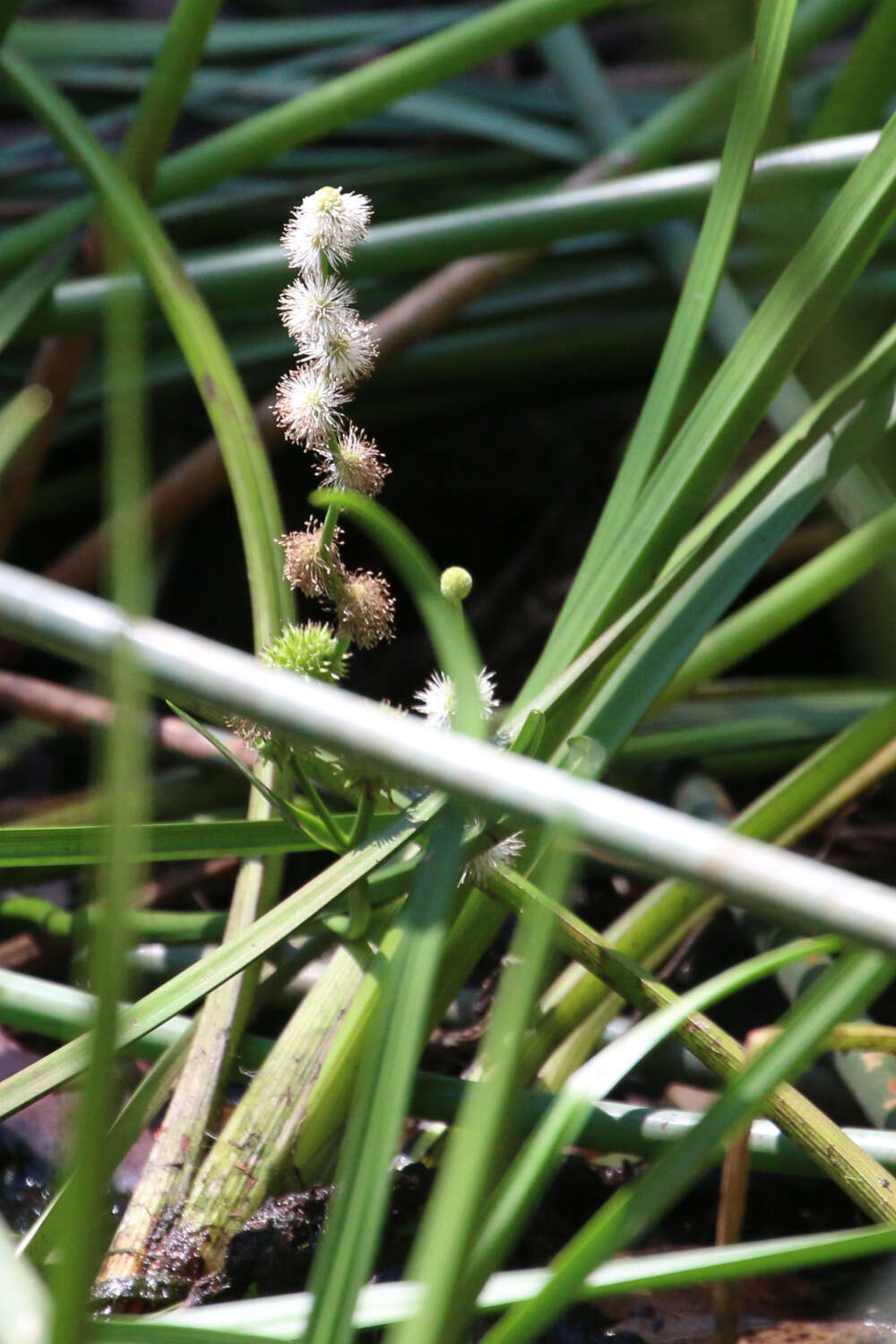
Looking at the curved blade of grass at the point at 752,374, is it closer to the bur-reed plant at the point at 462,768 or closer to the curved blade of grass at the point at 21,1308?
the bur-reed plant at the point at 462,768

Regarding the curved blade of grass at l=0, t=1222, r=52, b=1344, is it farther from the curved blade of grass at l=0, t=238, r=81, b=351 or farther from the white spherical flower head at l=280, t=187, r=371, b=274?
the curved blade of grass at l=0, t=238, r=81, b=351

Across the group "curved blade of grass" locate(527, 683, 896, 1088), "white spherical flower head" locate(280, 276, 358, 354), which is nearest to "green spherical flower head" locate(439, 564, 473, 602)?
"white spherical flower head" locate(280, 276, 358, 354)

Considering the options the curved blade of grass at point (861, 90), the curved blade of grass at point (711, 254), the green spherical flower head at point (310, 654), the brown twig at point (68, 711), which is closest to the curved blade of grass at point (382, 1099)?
the green spherical flower head at point (310, 654)

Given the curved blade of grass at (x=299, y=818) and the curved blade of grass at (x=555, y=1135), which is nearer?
the curved blade of grass at (x=555, y=1135)

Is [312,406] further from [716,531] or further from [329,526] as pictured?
[716,531]

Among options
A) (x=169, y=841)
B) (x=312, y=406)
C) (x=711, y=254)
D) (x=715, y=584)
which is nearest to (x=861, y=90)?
(x=711, y=254)

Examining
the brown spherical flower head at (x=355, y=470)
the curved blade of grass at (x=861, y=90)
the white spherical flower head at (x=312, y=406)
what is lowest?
the brown spherical flower head at (x=355, y=470)

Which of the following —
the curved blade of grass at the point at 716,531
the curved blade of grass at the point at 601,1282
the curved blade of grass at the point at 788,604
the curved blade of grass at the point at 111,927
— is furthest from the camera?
the curved blade of grass at the point at 788,604

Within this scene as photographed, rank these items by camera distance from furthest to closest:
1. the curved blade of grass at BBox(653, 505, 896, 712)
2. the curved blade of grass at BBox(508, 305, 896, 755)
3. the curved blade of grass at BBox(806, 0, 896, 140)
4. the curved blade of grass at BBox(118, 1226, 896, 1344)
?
the curved blade of grass at BBox(806, 0, 896, 140), the curved blade of grass at BBox(653, 505, 896, 712), the curved blade of grass at BBox(508, 305, 896, 755), the curved blade of grass at BBox(118, 1226, 896, 1344)
